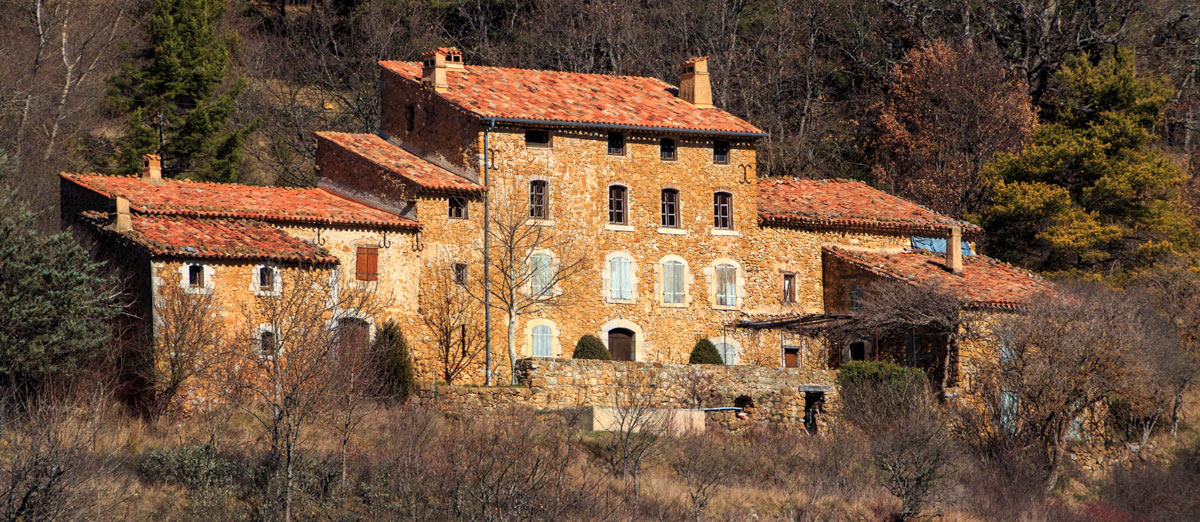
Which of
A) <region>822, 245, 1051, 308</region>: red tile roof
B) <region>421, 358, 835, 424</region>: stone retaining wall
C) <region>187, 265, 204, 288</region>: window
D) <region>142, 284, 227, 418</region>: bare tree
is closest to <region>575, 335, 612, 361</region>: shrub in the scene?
<region>421, 358, 835, 424</region>: stone retaining wall

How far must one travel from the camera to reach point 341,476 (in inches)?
1073

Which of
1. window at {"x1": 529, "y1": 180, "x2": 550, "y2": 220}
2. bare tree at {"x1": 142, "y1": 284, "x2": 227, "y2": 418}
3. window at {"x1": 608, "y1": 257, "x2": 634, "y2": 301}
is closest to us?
bare tree at {"x1": 142, "y1": 284, "x2": 227, "y2": 418}

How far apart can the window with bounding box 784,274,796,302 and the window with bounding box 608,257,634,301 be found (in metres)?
4.18

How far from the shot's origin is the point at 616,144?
38406 mm

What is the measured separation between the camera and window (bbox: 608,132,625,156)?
38.3m

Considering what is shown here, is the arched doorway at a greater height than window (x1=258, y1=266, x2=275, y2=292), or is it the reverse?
window (x1=258, y1=266, x2=275, y2=292)

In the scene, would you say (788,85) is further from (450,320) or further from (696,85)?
(450,320)

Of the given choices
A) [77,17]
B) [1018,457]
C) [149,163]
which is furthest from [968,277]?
[77,17]

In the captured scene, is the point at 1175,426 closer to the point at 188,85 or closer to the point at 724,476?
the point at 724,476

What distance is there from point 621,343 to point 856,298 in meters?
5.84

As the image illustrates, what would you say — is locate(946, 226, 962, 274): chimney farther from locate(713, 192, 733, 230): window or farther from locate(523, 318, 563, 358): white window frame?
locate(523, 318, 563, 358): white window frame

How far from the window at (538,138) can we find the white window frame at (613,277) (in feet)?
9.92

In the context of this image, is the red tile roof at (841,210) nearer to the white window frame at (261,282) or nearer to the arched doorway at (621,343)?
the arched doorway at (621,343)

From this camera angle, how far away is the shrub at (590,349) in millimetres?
36625
